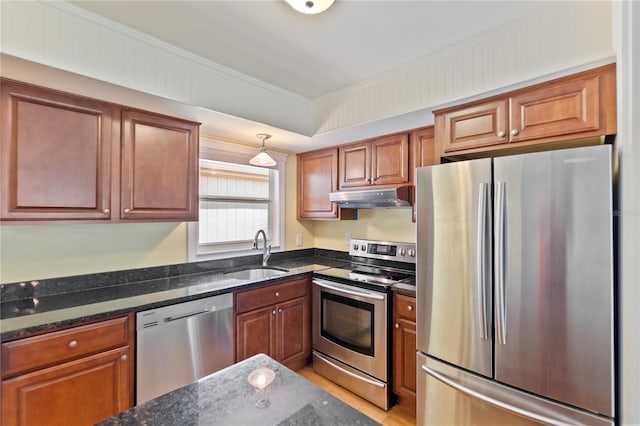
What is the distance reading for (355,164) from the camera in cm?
282

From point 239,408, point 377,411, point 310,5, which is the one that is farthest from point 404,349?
point 310,5

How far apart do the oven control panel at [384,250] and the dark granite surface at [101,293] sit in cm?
56

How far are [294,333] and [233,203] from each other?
4.55 feet

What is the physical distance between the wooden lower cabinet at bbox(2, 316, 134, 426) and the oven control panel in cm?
203

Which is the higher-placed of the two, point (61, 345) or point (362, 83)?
point (362, 83)

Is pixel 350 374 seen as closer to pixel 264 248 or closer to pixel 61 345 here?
pixel 264 248

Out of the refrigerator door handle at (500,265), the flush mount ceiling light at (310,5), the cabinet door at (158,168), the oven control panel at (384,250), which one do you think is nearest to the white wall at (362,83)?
the cabinet door at (158,168)

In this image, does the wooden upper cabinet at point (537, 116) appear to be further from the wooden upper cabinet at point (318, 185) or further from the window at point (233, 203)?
the window at point (233, 203)

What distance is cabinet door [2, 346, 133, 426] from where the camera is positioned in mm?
1387

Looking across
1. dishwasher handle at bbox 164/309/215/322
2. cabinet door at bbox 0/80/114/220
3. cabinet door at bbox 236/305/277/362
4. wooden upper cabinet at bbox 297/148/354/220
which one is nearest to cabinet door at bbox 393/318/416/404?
cabinet door at bbox 236/305/277/362

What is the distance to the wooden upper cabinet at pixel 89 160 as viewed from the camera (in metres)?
1.53

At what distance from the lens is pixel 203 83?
197 centimetres
